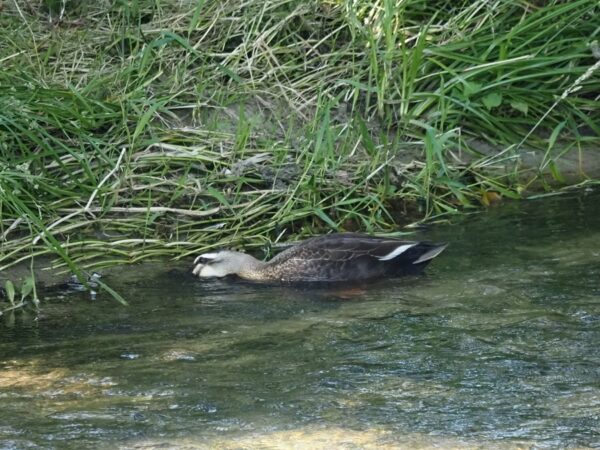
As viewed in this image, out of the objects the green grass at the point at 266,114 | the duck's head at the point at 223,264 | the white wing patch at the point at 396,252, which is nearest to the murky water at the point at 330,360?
the duck's head at the point at 223,264

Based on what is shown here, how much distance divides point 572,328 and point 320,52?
179 inches

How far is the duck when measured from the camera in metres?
7.27

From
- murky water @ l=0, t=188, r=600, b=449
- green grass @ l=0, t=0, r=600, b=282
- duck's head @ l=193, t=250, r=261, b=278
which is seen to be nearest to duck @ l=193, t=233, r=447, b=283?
duck's head @ l=193, t=250, r=261, b=278

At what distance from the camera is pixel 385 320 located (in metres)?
6.35

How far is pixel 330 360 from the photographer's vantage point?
5723 millimetres

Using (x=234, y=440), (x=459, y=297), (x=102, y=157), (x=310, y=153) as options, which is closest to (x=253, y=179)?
(x=310, y=153)

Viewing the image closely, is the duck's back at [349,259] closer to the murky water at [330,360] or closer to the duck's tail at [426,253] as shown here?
the duck's tail at [426,253]

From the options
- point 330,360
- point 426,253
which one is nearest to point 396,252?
point 426,253

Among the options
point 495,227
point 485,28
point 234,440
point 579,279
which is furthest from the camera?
point 485,28

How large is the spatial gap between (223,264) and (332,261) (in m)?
0.68

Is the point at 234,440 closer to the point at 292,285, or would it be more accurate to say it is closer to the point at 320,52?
the point at 292,285

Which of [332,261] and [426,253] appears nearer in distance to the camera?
[426,253]

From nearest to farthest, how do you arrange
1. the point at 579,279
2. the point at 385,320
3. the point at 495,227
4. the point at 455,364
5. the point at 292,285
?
1. the point at 455,364
2. the point at 385,320
3. the point at 579,279
4. the point at 292,285
5. the point at 495,227

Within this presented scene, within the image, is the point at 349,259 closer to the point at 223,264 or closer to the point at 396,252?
the point at 396,252
